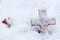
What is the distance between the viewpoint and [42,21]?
2.46 feet

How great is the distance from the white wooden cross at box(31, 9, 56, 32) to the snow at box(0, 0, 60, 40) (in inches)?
0.9

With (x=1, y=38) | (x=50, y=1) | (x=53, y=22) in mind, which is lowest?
(x=1, y=38)

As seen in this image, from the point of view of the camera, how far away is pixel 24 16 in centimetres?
75

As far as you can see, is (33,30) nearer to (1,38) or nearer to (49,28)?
(49,28)

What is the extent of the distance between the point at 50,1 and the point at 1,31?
382mm

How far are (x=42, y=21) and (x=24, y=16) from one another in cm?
12

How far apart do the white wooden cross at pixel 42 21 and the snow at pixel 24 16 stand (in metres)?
0.02

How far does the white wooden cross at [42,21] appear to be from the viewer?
0.75 metres

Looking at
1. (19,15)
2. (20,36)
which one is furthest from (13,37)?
(19,15)

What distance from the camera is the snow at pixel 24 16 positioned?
0.75m

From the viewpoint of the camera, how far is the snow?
2.46 feet

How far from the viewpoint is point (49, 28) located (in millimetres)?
751

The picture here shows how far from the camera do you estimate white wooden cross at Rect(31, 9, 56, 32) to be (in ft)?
2.45

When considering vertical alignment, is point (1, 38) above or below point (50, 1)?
below
